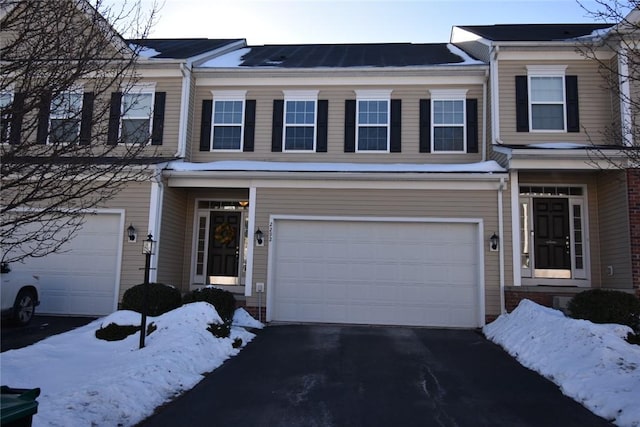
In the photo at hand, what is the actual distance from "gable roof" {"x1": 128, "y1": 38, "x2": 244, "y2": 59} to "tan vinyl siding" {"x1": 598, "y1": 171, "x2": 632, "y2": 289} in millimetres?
10546

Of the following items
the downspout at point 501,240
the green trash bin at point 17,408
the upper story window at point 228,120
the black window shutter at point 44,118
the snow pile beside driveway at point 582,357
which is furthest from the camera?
the upper story window at point 228,120

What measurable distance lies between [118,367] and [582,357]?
625cm

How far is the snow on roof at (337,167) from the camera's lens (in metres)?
11.2

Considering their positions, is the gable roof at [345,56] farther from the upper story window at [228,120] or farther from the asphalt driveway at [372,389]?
the asphalt driveway at [372,389]

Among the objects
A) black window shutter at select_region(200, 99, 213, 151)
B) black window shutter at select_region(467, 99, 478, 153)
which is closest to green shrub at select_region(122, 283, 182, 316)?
black window shutter at select_region(200, 99, 213, 151)

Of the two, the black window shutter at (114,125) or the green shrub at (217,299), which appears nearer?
the black window shutter at (114,125)

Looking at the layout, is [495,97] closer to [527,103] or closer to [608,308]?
[527,103]

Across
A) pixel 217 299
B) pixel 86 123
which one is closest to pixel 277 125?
pixel 217 299

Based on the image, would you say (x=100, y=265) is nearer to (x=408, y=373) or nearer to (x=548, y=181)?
(x=408, y=373)

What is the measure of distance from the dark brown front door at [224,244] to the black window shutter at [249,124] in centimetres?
179

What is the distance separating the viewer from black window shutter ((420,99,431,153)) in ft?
41.4

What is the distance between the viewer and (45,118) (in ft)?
15.7

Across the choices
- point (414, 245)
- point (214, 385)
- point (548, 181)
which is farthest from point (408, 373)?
point (548, 181)

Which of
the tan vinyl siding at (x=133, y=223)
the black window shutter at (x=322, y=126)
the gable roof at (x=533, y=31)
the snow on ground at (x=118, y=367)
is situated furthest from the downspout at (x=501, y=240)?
the tan vinyl siding at (x=133, y=223)
